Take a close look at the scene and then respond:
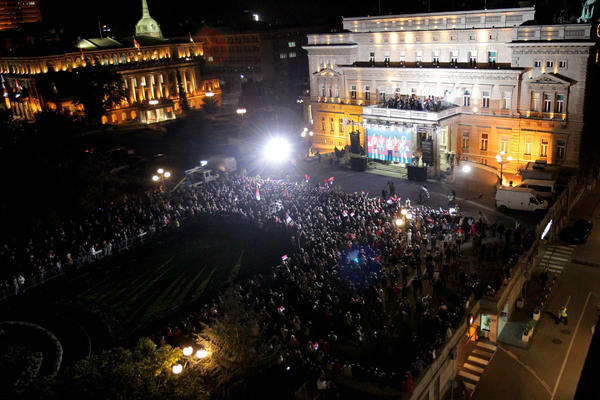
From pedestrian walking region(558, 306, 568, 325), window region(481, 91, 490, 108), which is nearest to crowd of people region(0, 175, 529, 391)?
pedestrian walking region(558, 306, 568, 325)

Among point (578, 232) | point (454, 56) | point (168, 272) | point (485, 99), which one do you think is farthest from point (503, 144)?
point (168, 272)

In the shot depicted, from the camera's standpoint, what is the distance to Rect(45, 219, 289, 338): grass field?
30641 millimetres

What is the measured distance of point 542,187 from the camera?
128 feet

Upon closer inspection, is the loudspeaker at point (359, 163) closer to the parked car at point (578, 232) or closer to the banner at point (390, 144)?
the banner at point (390, 144)

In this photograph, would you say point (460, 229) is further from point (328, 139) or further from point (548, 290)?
point (328, 139)

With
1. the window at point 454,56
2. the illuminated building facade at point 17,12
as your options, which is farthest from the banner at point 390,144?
the illuminated building facade at point 17,12

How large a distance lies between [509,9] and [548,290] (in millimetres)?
27467

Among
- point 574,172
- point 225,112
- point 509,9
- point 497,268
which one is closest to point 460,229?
point 497,268

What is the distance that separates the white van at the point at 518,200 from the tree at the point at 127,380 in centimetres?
2869

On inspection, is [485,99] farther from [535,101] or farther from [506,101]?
[535,101]

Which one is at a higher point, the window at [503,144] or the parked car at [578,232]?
the window at [503,144]

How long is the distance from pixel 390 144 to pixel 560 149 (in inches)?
605

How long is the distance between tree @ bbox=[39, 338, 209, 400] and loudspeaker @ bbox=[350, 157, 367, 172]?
37.1m

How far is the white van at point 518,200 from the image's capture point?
120ft
